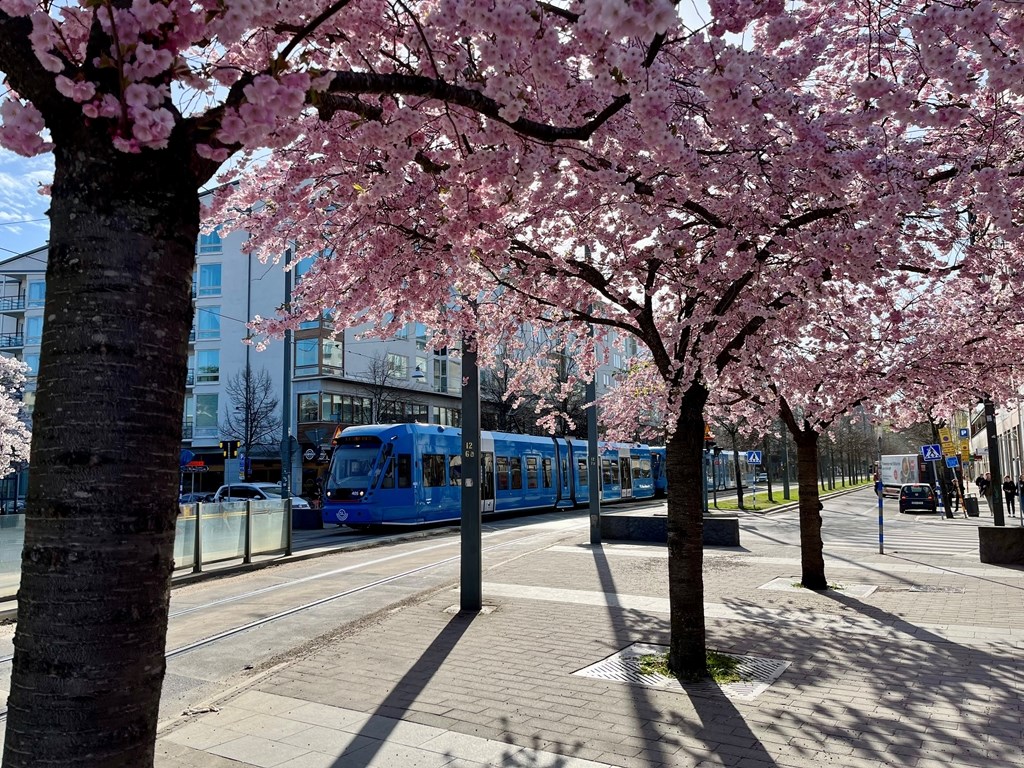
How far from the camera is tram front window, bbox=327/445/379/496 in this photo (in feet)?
76.6

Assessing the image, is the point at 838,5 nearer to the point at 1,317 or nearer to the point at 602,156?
the point at 602,156

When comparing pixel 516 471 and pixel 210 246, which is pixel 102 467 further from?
pixel 210 246

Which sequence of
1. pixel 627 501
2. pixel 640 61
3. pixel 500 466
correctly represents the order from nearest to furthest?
pixel 640 61, pixel 500 466, pixel 627 501

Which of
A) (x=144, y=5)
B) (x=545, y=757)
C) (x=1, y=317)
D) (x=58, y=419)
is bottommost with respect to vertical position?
(x=545, y=757)

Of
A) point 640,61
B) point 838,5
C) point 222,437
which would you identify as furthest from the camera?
point 222,437

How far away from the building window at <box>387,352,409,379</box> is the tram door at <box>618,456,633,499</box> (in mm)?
18433

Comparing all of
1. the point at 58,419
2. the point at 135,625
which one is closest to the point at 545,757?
the point at 135,625

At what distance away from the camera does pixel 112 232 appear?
2.66 metres

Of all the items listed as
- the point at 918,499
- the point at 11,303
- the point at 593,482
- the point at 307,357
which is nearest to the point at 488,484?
the point at 593,482

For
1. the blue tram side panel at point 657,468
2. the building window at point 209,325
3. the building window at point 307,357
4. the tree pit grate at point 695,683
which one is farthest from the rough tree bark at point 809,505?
the building window at point 209,325

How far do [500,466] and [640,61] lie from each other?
24.9 metres

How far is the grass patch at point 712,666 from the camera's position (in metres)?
6.62

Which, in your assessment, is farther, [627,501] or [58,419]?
[627,501]

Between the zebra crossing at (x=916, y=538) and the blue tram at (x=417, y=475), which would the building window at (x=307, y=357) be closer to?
the blue tram at (x=417, y=475)
